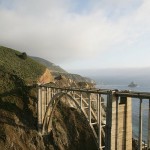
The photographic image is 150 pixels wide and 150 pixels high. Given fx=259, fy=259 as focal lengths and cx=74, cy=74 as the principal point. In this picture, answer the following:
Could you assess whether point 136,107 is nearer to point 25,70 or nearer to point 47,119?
point 25,70

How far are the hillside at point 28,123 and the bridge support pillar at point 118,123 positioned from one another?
17.4 meters

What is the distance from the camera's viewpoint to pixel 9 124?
40031 millimetres

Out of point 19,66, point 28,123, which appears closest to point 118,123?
point 28,123

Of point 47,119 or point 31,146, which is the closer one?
point 31,146

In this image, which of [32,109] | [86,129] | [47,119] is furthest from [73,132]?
[32,109]

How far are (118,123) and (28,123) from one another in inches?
828

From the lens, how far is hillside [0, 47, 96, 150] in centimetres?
3928

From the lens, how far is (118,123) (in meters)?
25.7

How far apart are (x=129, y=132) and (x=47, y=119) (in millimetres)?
→ 19654

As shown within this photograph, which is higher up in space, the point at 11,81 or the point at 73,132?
the point at 11,81

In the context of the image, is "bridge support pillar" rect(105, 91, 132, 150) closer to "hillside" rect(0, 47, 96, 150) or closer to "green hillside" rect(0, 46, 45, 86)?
"hillside" rect(0, 47, 96, 150)

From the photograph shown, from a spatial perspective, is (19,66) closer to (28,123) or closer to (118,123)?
(28,123)

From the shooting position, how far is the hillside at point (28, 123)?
3928cm

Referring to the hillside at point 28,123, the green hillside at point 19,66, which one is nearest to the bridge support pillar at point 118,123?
the hillside at point 28,123
